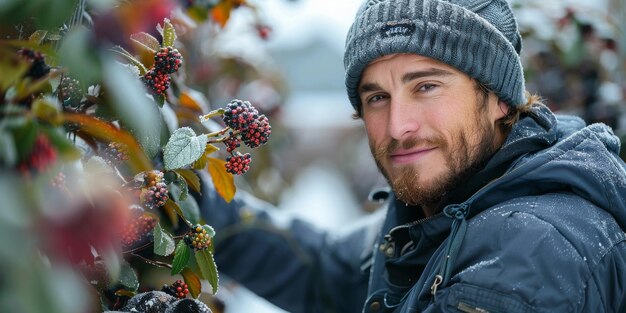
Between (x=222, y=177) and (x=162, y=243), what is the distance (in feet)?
0.81

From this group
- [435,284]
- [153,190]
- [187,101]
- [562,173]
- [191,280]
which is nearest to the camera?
[153,190]

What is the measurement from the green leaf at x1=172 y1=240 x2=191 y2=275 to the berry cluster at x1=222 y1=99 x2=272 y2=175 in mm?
175

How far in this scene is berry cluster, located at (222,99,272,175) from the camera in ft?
4.69

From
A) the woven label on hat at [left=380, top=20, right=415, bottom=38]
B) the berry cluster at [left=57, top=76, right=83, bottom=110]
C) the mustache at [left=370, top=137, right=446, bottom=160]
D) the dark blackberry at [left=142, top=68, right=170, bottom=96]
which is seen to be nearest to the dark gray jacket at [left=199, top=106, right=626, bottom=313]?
the mustache at [left=370, top=137, right=446, bottom=160]

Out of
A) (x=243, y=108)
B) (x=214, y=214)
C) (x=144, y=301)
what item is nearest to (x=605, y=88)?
(x=214, y=214)

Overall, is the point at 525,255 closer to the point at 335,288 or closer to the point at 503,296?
the point at 503,296

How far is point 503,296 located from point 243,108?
0.65m

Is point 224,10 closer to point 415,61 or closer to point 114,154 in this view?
point 415,61

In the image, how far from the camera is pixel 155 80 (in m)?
1.38

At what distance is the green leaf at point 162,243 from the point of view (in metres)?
1.39

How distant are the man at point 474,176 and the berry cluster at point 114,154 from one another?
728mm

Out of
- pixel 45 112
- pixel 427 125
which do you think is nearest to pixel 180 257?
pixel 45 112

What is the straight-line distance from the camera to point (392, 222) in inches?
89.6

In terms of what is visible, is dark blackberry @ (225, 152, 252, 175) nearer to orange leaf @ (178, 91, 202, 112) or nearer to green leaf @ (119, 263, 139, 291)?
green leaf @ (119, 263, 139, 291)
